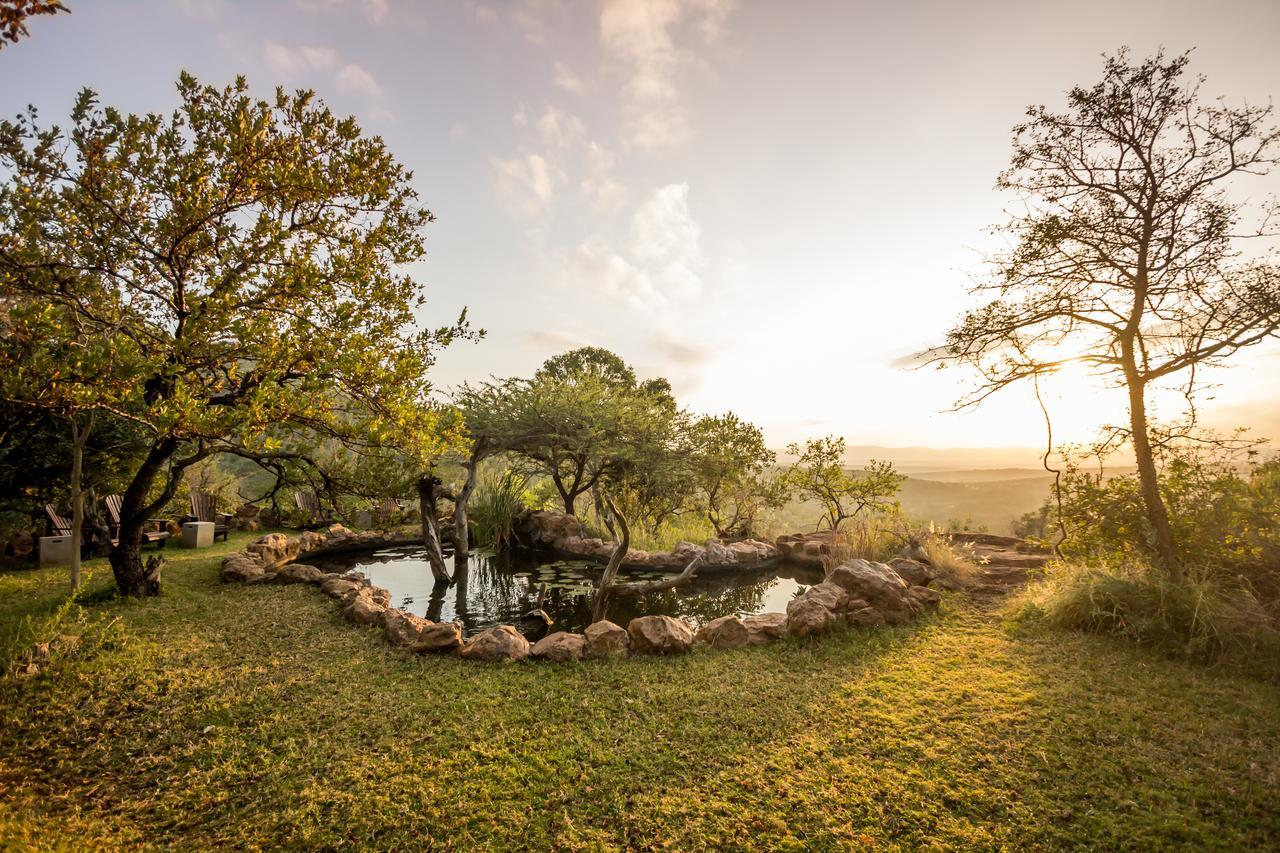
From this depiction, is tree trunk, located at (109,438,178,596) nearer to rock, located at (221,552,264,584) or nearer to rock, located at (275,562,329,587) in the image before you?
rock, located at (221,552,264,584)

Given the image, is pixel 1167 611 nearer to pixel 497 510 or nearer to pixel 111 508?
pixel 497 510

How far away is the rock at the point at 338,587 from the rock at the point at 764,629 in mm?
5382

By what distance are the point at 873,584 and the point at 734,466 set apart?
7.14 m

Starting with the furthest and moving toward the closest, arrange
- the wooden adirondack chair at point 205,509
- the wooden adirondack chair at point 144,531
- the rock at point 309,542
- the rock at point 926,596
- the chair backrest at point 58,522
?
the wooden adirondack chair at point 205,509 → the rock at point 309,542 → the wooden adirondack chair at point 144,531 → the chair backrest at point 58,522 → the rock at point 926,596

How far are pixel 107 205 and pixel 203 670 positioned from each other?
4.47m

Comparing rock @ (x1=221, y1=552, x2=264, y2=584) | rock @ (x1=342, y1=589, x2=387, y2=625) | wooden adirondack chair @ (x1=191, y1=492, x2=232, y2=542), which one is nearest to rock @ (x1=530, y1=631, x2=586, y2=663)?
rock @ (x1=342, y1=589, x2=387, y2=625)

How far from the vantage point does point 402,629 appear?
536 cm

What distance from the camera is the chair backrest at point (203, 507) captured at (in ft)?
37.3

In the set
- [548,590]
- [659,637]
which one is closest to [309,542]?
[548,590]

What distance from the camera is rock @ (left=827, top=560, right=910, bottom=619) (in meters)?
6.23

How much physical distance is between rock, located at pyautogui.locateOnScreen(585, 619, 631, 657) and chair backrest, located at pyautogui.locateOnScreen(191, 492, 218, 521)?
37.8ft

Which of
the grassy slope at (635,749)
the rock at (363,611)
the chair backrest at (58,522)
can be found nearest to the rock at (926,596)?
the grassy slope at (635,749)

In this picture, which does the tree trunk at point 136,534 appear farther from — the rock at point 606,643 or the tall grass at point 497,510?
the tall grass at point 497,510

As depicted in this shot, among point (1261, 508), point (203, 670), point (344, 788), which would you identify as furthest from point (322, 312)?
point (1261, 508)
